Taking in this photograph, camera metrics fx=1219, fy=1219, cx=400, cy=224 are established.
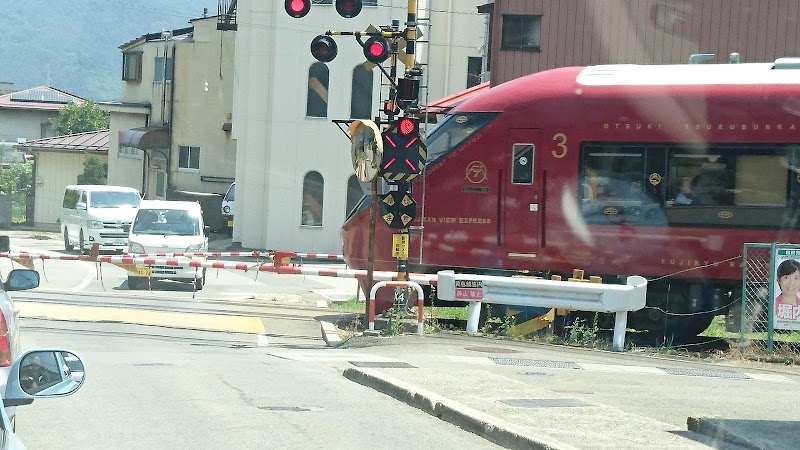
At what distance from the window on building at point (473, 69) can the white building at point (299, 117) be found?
175 cm

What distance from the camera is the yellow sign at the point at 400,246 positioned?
17.7 m

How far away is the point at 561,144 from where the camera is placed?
58.2 feet

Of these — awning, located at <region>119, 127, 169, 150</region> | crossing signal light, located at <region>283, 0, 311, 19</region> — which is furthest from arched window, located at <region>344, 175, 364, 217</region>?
→ crossing signal light, located at <region>283, 0, 311, 19</region>

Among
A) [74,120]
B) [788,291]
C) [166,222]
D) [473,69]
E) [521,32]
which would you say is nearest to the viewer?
[788,291]

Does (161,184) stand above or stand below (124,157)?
below

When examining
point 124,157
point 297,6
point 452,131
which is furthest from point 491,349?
point 124,157

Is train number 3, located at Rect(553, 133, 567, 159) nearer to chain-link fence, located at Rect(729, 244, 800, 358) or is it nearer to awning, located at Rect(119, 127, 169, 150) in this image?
chain-link fence, located at Rect(729, 244, 800, 358)

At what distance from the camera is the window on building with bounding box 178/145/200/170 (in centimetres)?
5216

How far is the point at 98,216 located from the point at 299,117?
733cm

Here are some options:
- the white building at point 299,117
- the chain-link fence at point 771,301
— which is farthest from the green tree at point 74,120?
the chain-link fence at point 771,301

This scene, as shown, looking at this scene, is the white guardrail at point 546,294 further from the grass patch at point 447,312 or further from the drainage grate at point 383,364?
the drainage grate at point 383,364

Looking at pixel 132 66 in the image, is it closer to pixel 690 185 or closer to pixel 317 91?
pixel 317 91

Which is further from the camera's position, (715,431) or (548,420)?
(548,420)

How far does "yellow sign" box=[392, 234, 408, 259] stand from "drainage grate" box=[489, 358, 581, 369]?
3.67 meters
